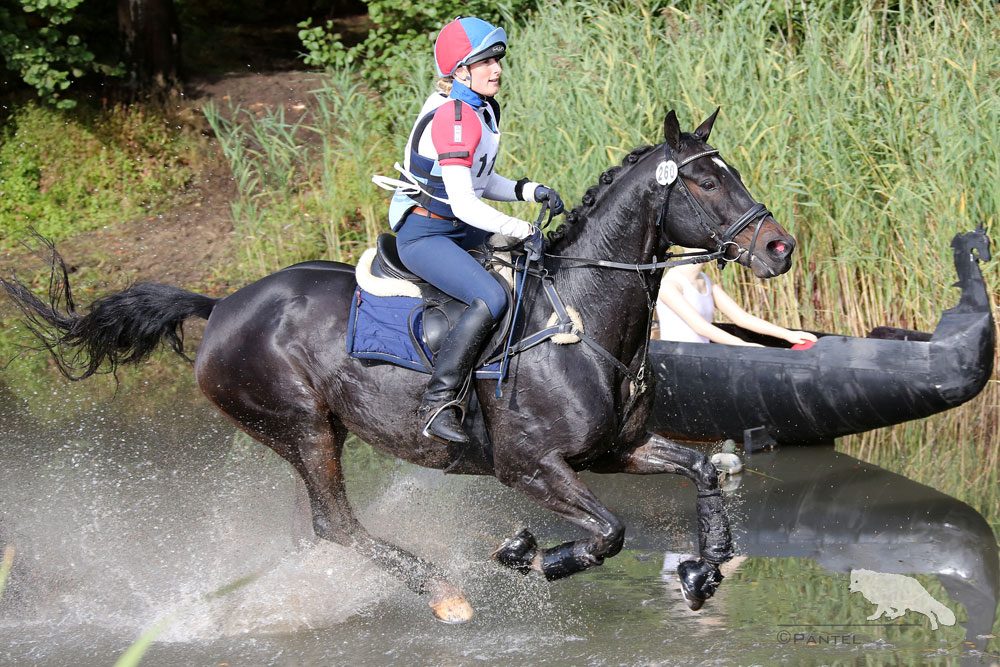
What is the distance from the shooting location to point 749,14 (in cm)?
1011

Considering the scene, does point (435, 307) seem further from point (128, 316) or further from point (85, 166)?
point (85, 166)

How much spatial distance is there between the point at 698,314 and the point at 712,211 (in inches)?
136

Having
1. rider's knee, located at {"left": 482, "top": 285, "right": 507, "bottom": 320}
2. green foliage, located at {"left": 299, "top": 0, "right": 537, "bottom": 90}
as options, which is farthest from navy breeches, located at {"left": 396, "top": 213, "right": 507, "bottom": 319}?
green foliage, located at {"left": 299, "top": 0, "right": 537, "bottom": 90}

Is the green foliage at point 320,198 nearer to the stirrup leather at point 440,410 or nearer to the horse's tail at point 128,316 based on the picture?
the horse's tail at point 128,316

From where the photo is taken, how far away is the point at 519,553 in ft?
16.9

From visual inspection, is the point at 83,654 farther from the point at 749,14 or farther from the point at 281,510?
the point at 749,14

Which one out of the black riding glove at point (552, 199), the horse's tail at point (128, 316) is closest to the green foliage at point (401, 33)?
the horse's tail at point (128, 316)

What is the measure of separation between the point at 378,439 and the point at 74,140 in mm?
10329

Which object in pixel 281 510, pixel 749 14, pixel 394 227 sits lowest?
pixel 281 510

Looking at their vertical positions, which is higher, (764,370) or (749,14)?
(749,14)

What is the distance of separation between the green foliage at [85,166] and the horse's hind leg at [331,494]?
875cm

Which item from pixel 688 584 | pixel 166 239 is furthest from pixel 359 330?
pixel 166 239

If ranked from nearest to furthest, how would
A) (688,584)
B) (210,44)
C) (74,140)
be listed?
1. (688,584)
2. (74,140)
3. (210,44)

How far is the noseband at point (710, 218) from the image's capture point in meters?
4.51
